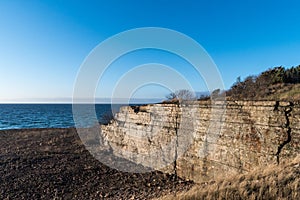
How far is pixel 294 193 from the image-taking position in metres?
5.35

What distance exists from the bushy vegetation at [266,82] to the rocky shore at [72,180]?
1014 centimetres

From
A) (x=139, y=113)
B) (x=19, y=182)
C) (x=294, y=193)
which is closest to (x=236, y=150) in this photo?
(x=294, y=193)

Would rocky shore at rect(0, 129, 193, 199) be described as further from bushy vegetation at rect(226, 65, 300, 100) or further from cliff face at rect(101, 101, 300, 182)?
bushy vegetation at rect(226, 65, 300, 100)

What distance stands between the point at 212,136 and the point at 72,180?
6754mm

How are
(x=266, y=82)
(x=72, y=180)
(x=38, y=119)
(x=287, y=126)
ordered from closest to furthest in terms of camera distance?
(x=287, y=126)
(x=72, y=180)
(x=266, y=82)
(x=38, y=119)

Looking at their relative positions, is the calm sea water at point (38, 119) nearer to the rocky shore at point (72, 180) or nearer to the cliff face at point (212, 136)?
the cliff face at point (212, 136)

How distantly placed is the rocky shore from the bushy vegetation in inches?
399

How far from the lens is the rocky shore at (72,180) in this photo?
988cm

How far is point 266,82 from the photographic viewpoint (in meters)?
19.6

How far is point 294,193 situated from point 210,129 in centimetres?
561

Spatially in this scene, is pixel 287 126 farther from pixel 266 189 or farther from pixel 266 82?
pixel 266 82

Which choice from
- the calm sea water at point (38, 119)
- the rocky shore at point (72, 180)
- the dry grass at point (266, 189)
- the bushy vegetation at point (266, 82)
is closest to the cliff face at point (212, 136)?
the rocky shore at point (72, 180)

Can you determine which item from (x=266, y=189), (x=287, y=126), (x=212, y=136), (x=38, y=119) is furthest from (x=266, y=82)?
(x=38, y=119)

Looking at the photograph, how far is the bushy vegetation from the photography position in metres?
18.5
